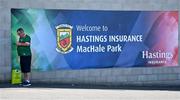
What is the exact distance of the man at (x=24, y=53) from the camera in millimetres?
15836

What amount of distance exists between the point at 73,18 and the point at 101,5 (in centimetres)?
96

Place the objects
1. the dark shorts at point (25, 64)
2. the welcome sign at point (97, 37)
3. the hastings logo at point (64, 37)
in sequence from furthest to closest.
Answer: the hastings logo at point (64, 37) → the welcome sign at point (97, 37) → the dark shorts at point (25, 64)

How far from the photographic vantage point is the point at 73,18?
16531 millimetres

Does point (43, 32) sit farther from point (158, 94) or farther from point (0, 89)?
point (158, 94)

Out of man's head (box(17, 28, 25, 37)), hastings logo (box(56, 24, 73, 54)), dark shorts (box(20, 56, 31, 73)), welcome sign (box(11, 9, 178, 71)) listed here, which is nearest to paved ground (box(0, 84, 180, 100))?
dark shorts (box(20, 56, 31, 73))

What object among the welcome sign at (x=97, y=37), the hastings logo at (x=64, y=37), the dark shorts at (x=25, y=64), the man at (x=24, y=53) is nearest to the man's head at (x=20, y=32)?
the man at (x=24, y=53)

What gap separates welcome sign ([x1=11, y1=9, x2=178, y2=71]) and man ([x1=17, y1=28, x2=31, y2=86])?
0.54ft

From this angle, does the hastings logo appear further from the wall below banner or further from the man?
the man

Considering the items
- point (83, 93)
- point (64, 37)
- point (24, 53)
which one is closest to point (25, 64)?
point (24, 53)

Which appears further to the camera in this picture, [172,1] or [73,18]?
[172,1]

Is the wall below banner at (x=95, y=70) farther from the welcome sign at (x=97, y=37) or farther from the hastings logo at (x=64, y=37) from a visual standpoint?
the hastings logo at (x=64, y=37)

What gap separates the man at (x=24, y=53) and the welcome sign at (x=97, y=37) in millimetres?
165

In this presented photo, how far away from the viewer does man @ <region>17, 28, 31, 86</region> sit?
15.8m

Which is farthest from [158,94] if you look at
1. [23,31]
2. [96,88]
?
[23,31]
